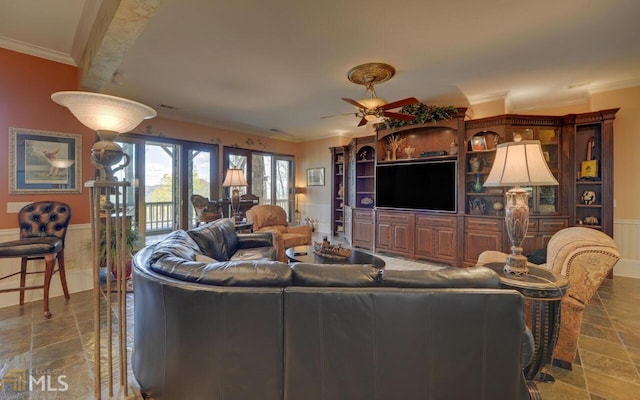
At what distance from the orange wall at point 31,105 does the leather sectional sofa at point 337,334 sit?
280 cm

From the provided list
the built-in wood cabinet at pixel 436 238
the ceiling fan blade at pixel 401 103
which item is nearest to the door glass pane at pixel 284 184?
the built-in wood cabinet at pixel 436 238

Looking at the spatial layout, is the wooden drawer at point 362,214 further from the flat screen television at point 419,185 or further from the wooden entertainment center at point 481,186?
the flat screen television at point 419,185

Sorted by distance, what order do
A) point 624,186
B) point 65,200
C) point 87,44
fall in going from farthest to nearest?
1. point 624,186
2. point 65,200
3. point 87,44

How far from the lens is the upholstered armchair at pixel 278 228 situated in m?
4.23

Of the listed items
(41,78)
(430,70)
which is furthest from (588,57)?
(41,78)

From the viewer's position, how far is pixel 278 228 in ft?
16.2

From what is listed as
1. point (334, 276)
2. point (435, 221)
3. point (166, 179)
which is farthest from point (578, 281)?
point (166, 179)

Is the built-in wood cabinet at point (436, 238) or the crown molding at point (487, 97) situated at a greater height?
the crown molding at point (487, 97)

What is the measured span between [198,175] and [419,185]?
462 cm

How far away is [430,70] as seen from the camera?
3457 mm

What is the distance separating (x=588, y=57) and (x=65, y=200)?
637 centimetres

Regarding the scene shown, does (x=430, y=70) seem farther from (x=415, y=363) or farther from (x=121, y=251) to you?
(x=121, y=251)

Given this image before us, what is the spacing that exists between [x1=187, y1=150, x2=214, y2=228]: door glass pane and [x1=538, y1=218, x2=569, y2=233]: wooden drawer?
614 centimetres

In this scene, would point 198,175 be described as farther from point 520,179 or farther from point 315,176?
point 520,179
